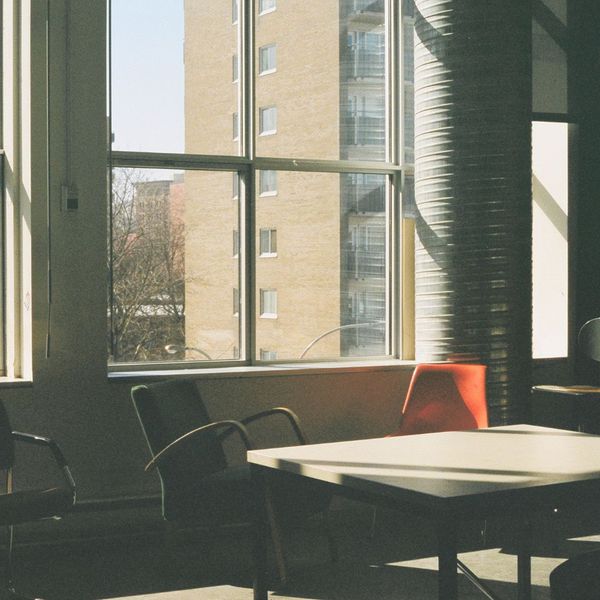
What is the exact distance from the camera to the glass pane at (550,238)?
6.82 meters

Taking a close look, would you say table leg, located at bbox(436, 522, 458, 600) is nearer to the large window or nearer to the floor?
the floor

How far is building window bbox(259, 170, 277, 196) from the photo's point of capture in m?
6.09

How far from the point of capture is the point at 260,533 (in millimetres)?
3602

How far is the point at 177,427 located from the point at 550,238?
134 inches

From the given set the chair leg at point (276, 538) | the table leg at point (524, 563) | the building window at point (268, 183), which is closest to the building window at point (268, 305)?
the building window at point (268, 183)

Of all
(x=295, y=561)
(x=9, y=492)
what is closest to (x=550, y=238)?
(x=295, y=561)

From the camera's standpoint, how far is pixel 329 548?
5094mm

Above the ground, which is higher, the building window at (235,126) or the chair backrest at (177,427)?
the building window at (235,126)

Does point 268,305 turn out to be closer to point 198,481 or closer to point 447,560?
point 198,481

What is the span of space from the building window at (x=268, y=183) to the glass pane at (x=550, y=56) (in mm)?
2001

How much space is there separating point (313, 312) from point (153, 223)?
3.89 feet

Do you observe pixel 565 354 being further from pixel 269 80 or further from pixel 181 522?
pixel 181 522

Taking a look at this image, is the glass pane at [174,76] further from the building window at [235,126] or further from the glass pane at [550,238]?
the glass pane at [550,238]

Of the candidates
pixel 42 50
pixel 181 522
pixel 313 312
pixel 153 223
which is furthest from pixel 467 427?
pixel 42 50
